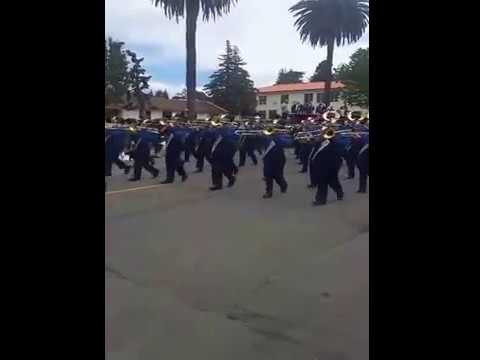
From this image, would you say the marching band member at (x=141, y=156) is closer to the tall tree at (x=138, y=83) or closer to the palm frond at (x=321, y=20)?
the tall tree at (x=138, y=83)

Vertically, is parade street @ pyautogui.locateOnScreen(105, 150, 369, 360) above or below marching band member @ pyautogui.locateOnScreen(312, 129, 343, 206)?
below

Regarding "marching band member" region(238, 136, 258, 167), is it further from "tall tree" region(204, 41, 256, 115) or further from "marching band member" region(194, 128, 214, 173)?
"tall tree" region(204, 41, 256, 115)

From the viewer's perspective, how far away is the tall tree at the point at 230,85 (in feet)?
70.0

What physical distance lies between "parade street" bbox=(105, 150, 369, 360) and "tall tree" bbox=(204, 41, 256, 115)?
583 inches

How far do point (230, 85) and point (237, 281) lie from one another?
18624 millimetres

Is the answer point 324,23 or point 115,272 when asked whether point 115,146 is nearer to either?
point 115,272

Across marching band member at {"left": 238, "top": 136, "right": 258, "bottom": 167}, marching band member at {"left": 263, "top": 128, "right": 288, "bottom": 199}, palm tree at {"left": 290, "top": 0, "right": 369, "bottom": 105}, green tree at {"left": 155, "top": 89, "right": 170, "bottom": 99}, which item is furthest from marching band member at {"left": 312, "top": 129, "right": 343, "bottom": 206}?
green tree at {"left": 155, "top": 89, "right": 170, "bottom": 99}

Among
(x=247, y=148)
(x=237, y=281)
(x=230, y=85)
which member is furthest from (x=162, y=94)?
(x=237, y=281)

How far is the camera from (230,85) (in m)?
21.7

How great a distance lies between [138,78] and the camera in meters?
16.0

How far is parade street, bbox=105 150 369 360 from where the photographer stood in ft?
8.91
